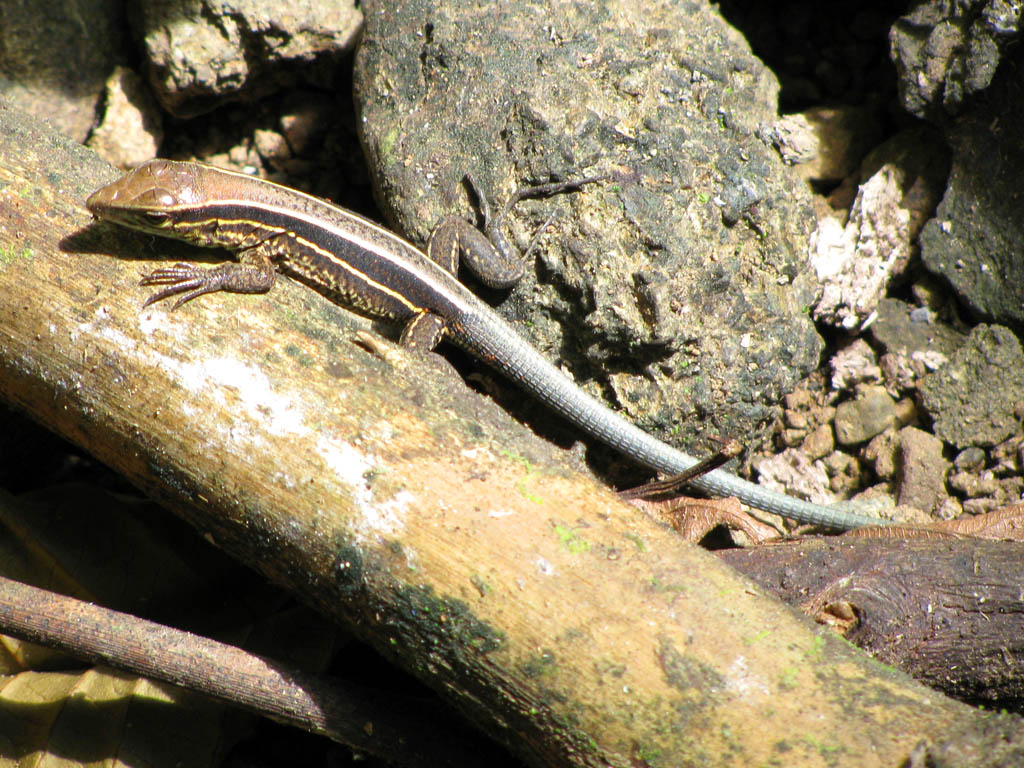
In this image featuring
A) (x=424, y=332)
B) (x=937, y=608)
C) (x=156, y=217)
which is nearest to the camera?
(x=937, y=608)

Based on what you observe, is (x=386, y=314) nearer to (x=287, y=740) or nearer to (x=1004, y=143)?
(x=287, y=740)

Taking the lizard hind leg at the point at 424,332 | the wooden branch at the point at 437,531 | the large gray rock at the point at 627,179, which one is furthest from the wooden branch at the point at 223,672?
the large gray rock at the point at 627,179

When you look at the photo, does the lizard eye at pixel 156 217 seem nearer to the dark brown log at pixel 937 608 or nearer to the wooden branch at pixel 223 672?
the wooden branch at pixel 223 672

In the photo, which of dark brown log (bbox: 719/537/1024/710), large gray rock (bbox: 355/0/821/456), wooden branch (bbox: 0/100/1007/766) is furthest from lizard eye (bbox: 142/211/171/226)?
dark brown log (bbox: 719/537/1024/710)

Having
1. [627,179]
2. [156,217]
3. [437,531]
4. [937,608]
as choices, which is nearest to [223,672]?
[437,531]

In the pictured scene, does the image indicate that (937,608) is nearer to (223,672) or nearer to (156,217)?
(223,672)

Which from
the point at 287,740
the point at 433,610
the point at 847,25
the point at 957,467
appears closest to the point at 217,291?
the point at 433,610

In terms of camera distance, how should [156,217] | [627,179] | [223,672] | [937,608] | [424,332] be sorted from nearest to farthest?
1. [223,672]
2. [937,608]
3. [156,217]
4. [627,179]
5. [424,332]
